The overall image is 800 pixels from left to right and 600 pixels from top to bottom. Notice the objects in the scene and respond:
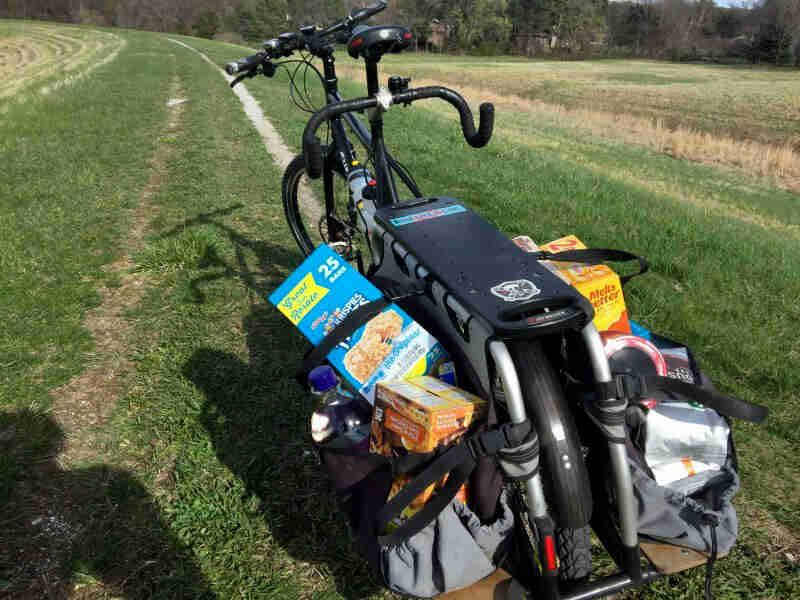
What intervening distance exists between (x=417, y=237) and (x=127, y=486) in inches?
78.3

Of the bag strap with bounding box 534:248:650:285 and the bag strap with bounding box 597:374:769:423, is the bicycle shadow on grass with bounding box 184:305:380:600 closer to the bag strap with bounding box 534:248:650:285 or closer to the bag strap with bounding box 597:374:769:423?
the bag strap with bounding box 597:374:769:423

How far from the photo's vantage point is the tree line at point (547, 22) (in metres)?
78.4

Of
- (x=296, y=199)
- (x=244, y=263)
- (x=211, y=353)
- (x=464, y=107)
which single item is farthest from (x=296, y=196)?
(x=464, y=107)

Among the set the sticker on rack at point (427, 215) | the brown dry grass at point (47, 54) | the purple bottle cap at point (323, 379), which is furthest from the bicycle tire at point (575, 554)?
the brown dry grass at point (47, 54)

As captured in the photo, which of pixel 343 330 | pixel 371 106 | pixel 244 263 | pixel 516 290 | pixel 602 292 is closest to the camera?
pixel 516 290

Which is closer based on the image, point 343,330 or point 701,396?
point 701,396

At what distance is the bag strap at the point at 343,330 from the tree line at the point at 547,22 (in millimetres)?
80427

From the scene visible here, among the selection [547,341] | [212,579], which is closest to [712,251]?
[547,341]

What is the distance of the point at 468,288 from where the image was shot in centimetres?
196

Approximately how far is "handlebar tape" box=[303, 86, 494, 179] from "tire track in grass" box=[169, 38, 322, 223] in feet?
10.8

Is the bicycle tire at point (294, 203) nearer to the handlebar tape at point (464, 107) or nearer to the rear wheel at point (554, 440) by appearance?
the handlebar tape at point (464, 107)

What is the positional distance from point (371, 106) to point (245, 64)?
137 centimetres

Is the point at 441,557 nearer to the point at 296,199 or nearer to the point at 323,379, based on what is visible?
the point at 323,379

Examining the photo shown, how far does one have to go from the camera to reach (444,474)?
1.68 m
